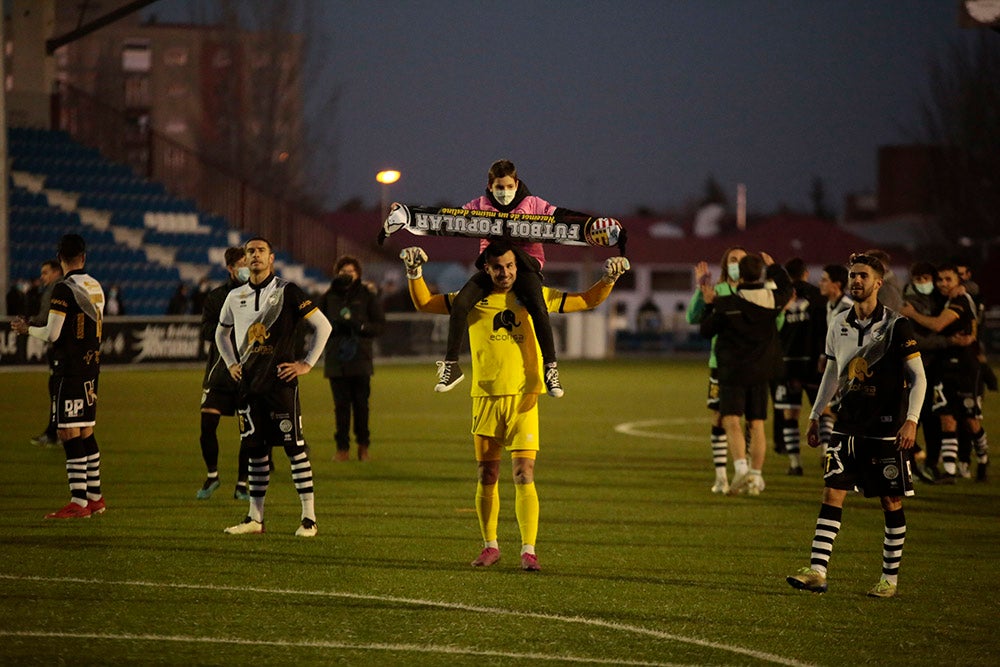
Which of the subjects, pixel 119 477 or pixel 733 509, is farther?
pixel 119 477

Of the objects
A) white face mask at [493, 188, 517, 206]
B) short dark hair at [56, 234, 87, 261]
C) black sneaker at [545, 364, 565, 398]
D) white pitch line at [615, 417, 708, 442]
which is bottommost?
white pitch line at [615, 417, 708, 442]

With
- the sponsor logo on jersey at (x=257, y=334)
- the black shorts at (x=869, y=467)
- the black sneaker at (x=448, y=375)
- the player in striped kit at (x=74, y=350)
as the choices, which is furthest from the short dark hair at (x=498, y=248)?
the player in striped kit at (x=74, y=350)

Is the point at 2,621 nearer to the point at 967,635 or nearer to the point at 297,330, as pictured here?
the point at 297,330

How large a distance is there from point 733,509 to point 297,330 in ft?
13.7

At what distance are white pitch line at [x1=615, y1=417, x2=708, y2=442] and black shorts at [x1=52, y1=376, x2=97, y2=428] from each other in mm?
9489

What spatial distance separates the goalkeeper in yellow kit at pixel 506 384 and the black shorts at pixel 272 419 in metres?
1.60

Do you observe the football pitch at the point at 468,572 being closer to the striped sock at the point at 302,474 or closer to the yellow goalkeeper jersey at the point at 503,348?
the striped sock at the point at 302,474

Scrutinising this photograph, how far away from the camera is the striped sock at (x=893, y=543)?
8.62 meters

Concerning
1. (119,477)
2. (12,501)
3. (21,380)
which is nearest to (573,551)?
(12,501)

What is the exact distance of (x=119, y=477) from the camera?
47.3ft

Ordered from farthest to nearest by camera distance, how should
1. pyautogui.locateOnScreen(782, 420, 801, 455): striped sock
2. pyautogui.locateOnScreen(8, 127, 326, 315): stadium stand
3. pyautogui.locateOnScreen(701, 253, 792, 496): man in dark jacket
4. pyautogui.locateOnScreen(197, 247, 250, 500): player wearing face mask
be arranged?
pyautogui.locateOnScreen(8, 127, 326, 315): stadium stand < pyautogui.locateOnScreen(782, 420, 801, 455): striped sock < pyautogui.locateOnScreen(701, 253, 792, 496): man in dark jacket < pyautogui.locateOnScreen(197, 247, 250, 500): player wearing face mask

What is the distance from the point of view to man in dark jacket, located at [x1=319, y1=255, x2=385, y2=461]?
1597 cm

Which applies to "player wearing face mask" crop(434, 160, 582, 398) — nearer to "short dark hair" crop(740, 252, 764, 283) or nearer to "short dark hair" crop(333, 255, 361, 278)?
"short dark hair" crop(740, 252, 764, 283)

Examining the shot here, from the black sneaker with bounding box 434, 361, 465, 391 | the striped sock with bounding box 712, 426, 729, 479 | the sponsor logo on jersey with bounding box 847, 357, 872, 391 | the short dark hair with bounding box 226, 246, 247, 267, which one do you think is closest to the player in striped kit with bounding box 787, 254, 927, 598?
the sponsor logo on jersey with bounding box 847, 357, 872, 391
